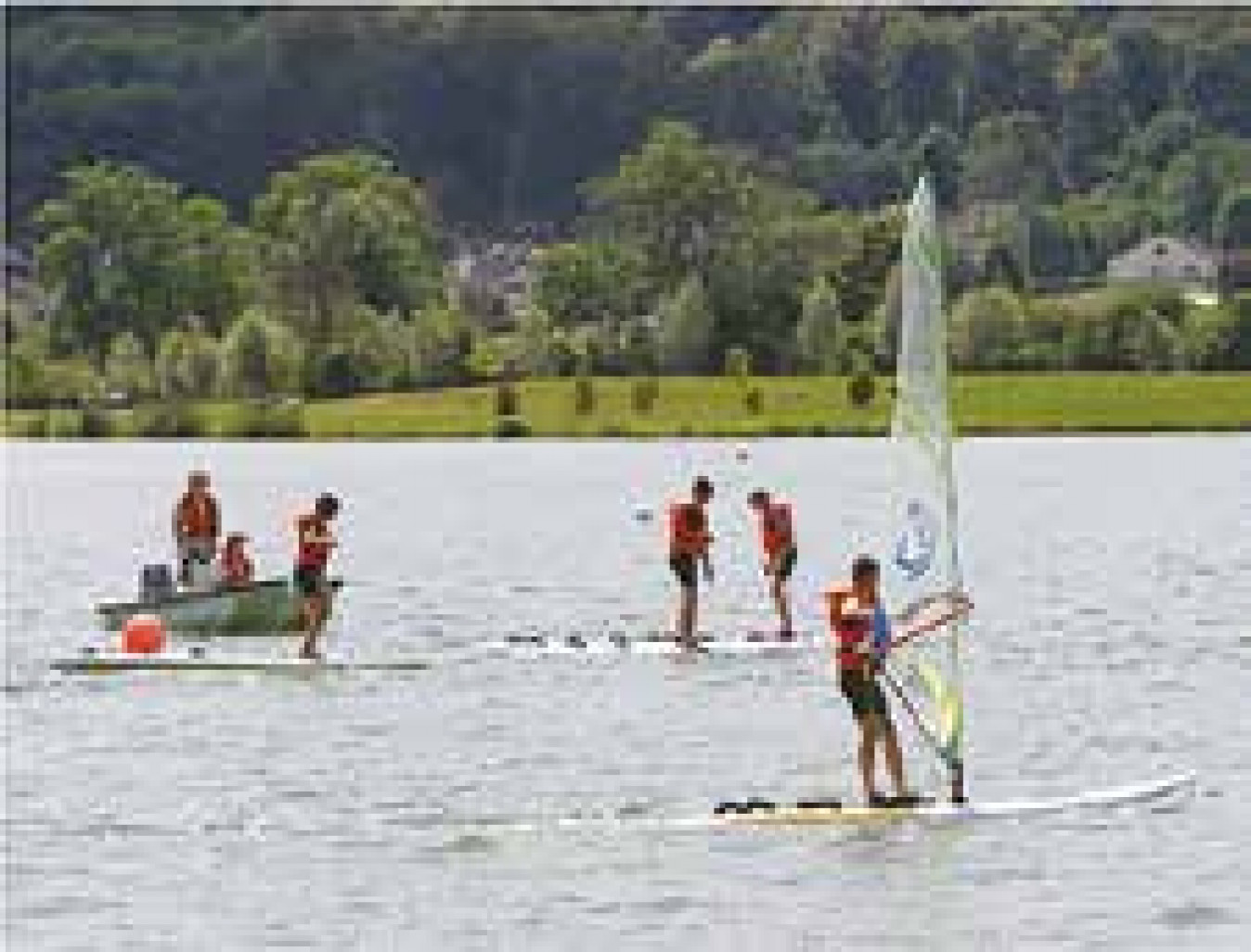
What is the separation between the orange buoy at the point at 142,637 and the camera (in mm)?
47469

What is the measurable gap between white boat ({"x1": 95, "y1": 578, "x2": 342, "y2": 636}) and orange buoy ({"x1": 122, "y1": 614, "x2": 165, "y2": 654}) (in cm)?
115

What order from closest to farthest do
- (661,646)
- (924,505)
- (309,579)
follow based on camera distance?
(924,505)
(309,579)
(661,646)

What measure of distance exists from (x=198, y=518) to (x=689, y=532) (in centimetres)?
737

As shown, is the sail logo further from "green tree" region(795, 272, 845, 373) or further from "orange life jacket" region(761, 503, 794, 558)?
"green tree" region(795, 272, 845, 373)

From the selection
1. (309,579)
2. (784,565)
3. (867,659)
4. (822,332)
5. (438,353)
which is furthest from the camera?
(438,353)

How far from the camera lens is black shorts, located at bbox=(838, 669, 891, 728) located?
30.9 meters

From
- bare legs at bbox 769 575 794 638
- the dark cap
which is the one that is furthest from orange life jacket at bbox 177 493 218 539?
the dark cap

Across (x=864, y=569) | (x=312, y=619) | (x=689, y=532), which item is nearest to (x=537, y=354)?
(x=689, y=532)

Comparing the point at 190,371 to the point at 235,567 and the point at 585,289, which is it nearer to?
the point at 585,289

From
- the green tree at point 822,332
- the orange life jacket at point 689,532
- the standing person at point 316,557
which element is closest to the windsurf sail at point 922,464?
the standing person at point 316,557

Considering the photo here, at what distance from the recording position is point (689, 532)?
158ft

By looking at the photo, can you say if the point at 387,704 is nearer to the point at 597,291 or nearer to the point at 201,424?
the point at 201,424

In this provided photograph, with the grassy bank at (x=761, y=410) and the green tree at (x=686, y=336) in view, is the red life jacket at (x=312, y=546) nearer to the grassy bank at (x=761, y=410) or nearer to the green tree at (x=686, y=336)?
the grassy bank at (x=761, y=410)

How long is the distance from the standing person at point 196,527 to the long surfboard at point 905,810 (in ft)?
61.3
